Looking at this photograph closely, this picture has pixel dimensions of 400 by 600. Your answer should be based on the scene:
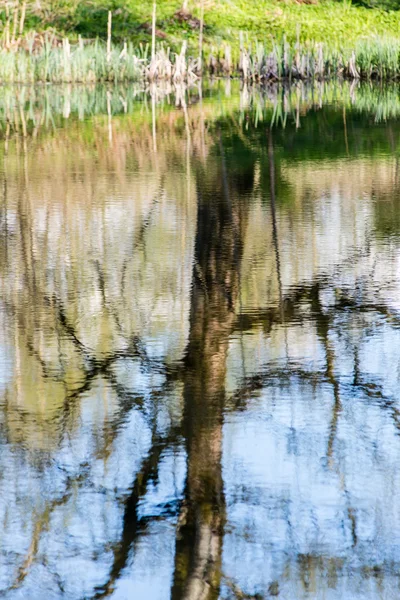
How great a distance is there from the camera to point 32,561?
2.82 meters

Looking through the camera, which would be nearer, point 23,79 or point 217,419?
point 217,419

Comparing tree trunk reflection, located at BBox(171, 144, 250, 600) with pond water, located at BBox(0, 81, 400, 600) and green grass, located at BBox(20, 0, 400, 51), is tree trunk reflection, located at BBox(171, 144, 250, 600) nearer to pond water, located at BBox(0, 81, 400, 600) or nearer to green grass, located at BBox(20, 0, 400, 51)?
pond water, located at BBox(0, 81, 400, 600)

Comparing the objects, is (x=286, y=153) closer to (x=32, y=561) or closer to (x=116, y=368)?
(x=116, y=368)

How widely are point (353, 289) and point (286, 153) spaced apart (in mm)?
5562

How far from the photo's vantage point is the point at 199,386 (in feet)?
13.4

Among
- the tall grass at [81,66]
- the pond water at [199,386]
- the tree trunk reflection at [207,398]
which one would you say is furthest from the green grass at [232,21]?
the tree trunk reflection at [207,398]

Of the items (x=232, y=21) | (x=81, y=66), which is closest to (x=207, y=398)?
(x=81, y=66)

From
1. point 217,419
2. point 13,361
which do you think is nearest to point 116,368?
point 13,361

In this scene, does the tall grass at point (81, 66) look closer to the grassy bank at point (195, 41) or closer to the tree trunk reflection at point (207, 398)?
the grassy bank at point (195, 41)

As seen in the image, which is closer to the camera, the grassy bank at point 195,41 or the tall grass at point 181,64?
the tall grass at point 181,64

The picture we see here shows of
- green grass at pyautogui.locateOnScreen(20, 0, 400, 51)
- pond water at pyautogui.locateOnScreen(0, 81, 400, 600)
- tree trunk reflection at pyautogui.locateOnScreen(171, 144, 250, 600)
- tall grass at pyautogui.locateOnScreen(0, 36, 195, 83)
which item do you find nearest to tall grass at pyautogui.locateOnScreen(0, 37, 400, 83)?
tall grass at pyautogui.locateOnScreen(0, 36, 195, 83)

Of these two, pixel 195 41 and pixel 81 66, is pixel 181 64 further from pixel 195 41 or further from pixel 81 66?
A: pixel 195 41

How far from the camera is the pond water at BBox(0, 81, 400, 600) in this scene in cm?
283

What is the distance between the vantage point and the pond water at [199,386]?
283 centimetres
